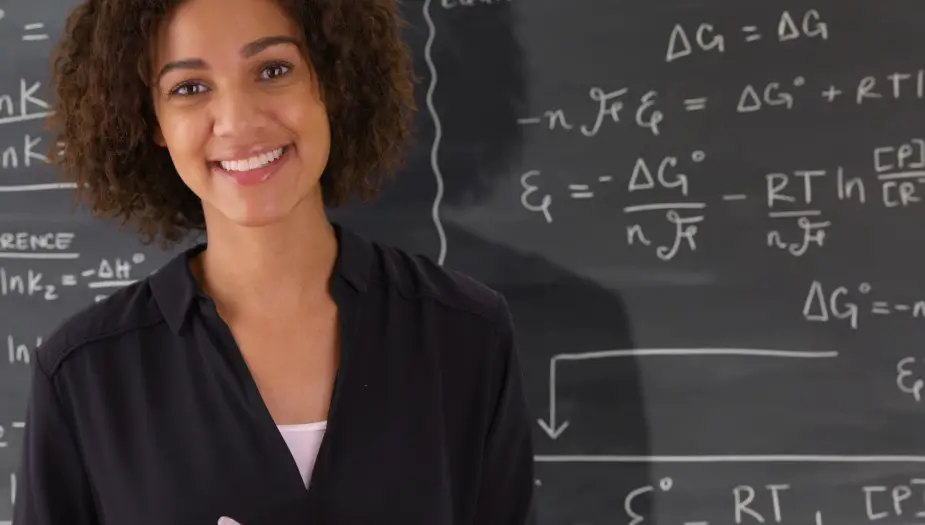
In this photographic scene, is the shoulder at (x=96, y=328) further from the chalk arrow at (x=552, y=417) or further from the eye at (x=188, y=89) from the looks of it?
the chalk arrow at (x=552, y=417)

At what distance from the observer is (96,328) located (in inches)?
41.3

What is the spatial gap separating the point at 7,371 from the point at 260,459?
781 mm

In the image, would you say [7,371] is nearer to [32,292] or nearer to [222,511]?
[32,292]

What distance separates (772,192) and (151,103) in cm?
99

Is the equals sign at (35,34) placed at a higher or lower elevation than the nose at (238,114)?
higher

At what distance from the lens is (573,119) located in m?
1.34

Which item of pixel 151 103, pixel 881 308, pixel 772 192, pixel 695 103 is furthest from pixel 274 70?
pixel 881 308

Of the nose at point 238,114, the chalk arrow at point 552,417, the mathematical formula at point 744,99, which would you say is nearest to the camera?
the nose at point 238,114

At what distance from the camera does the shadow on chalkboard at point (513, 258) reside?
135 centimetres

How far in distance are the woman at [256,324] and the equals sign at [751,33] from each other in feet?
1.92

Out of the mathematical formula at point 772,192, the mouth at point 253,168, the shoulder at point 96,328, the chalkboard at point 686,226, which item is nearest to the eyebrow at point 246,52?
the mouth at point 253,168

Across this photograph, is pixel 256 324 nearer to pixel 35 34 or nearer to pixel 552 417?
pixel 552 417

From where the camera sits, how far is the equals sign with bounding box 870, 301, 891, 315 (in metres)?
1.29

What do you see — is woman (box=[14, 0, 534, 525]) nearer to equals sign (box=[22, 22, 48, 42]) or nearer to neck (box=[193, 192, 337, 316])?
neck (box=[193, 192, 337, 316])
